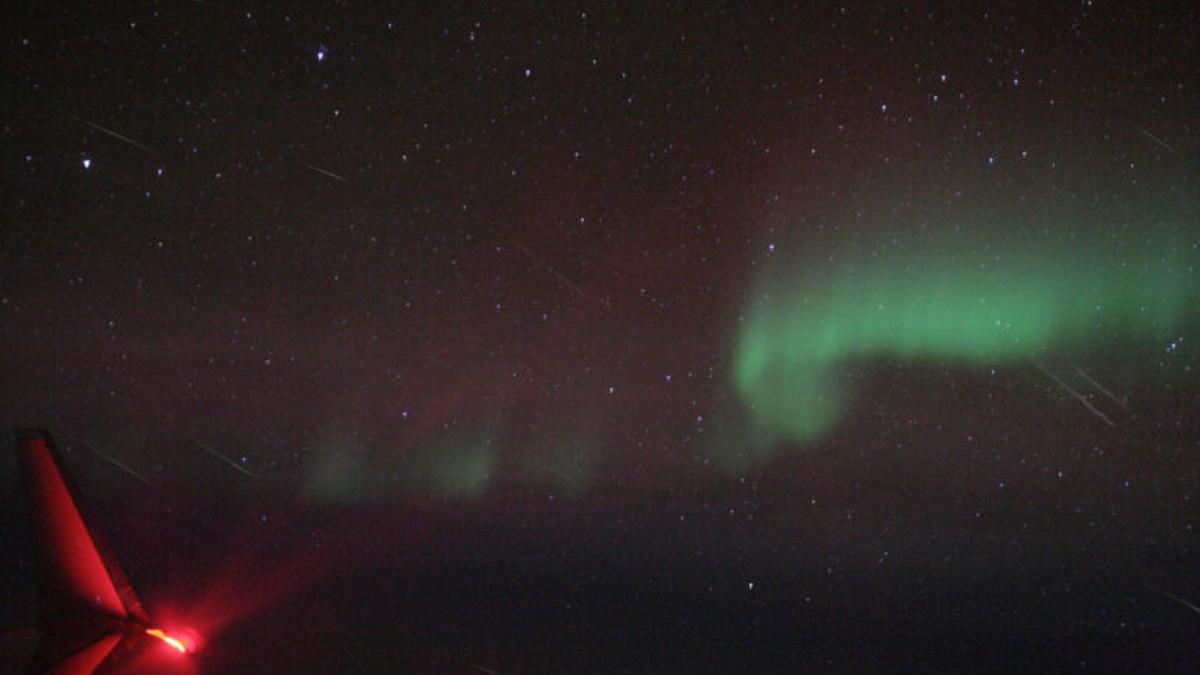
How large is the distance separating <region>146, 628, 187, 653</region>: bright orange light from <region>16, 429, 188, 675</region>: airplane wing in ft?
0.03

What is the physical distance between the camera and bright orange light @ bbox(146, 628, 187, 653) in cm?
114

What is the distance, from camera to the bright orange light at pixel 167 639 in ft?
3.74

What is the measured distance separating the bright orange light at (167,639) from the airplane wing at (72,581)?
10 mm

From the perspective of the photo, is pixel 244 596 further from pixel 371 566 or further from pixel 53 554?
pixel 53 554

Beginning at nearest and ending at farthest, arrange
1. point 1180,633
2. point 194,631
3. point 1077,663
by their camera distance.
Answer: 1. point 194,631
2. point 1077,663
3. point 1180,633

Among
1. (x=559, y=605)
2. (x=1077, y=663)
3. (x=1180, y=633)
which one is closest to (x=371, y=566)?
(x=559, y=605)

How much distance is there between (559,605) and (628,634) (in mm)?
3210

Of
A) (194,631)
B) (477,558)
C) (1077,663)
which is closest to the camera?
(194,631)

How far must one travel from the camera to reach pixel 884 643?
14.8m

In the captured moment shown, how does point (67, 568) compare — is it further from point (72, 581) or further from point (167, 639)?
point (167, 639)

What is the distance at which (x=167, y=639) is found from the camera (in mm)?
1149

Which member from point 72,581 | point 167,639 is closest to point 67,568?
point 72,581

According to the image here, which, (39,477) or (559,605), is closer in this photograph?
(39,477)

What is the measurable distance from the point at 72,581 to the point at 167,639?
0.62 feet
